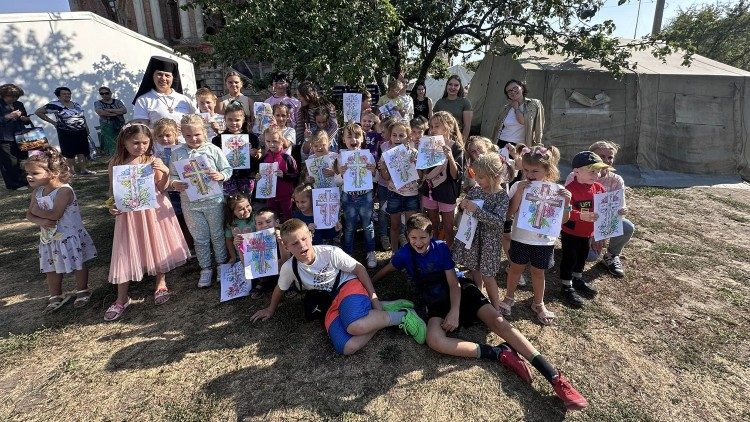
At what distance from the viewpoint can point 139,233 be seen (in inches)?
145

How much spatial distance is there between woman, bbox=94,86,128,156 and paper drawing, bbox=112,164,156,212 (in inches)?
328

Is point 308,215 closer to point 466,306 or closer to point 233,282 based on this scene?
point 233,282

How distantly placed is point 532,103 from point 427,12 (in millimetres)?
4652

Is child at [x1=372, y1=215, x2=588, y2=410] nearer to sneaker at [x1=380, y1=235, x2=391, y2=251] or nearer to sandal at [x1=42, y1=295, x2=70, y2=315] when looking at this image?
sneaker at [x1=380, y1=235, x2=391, y2=251]

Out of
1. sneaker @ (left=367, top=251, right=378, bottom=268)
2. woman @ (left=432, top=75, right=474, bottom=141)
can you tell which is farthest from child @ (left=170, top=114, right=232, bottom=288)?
woman @ (left=432, top=75, right=474, bottom=141)

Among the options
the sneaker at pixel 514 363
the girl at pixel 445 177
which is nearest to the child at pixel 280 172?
the girl at pixel 445 177

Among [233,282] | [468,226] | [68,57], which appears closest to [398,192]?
[468,226]

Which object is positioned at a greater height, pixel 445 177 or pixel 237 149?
pixel 237 149

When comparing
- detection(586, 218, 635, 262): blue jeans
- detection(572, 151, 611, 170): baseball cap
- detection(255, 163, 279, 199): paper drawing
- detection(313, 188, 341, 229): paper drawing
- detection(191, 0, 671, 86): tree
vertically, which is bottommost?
detection(586, 218, 635, 262): blue jeans

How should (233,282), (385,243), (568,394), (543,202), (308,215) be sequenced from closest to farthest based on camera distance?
(568,394), (543,202), (233,282), (308,215), (385,243)

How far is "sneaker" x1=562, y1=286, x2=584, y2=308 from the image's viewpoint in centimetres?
372

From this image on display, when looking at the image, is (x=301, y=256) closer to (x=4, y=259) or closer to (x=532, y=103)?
(x=532, y=103)

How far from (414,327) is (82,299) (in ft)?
11.4

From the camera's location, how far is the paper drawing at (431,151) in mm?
3697
